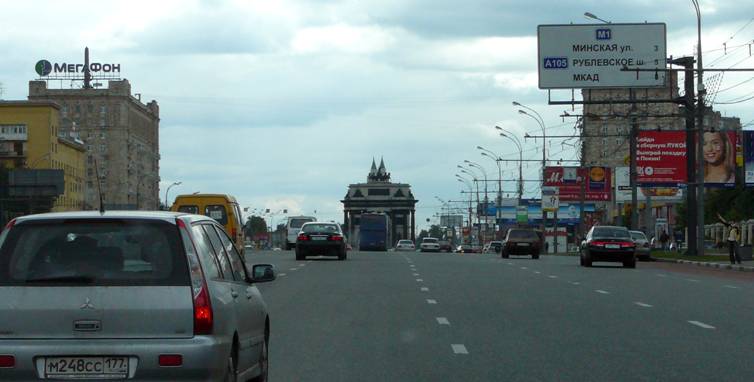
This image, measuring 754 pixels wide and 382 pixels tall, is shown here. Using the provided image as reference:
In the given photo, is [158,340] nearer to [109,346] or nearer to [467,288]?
[109,346]

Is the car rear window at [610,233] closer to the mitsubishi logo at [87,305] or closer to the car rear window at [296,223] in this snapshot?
the mitsubishi logo at [87,305]

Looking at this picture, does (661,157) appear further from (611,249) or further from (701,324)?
(701,324)

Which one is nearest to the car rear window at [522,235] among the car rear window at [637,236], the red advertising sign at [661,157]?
the car rear window at [637,236]

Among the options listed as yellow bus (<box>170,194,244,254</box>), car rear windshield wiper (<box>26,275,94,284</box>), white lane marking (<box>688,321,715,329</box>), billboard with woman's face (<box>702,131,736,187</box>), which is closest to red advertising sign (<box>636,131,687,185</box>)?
billboard with woman's face (<box>702,131,736,187</box>)

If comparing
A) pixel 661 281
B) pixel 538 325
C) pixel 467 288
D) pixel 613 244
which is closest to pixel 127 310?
pixel 538 325

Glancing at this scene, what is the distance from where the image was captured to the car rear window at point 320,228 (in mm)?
51713

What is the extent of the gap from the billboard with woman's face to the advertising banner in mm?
720

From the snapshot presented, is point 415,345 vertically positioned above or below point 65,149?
below

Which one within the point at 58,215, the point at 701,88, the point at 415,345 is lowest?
the point at 415,345

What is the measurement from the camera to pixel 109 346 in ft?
27.3

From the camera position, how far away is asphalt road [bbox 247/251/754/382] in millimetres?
13008

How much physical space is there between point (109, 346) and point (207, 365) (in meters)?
0.61

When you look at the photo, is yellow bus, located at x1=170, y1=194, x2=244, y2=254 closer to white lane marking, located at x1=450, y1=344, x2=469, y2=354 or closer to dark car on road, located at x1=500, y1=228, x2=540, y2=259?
white lane marking, located at x1=450, y1=344, x2=469, y2=354

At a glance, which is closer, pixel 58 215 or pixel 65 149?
pixel 58 215
